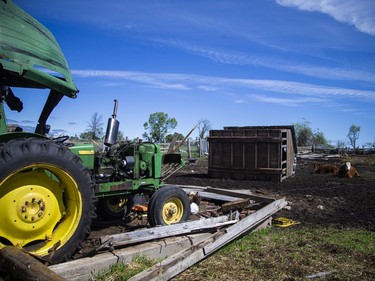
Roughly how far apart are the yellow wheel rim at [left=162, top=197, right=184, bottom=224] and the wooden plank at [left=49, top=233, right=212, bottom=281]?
0.61m

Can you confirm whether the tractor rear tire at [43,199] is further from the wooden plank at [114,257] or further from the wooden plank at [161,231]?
the wooden plank at [161,231]

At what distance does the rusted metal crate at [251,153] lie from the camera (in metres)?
13.7

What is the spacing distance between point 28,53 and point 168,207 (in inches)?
126

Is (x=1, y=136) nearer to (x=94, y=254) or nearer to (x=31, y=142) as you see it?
(x=31, y=142)

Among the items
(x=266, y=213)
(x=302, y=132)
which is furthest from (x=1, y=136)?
(x=302, y=132)

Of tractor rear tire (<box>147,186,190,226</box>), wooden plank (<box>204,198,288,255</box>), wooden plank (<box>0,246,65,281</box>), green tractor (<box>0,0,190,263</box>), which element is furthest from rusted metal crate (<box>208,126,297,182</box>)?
wooden plank (<box>0,246,65,281</box>)

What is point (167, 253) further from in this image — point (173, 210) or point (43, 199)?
point (43, 199)

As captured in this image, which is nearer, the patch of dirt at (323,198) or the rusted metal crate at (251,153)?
the patch of dirt at (323,198)

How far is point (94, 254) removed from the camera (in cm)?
419

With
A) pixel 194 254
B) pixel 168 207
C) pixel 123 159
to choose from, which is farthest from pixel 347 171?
pixel 194 254

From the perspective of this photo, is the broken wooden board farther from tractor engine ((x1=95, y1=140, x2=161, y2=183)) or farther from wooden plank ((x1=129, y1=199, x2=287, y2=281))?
tractor engine ((x1=95, y1=140, x2=161, y2=183))

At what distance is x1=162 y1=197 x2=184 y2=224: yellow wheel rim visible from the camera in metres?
5.73

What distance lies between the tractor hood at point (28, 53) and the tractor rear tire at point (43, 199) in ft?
2.32

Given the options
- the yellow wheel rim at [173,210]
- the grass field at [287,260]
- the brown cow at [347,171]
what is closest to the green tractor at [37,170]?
the grass field at [287,260]
